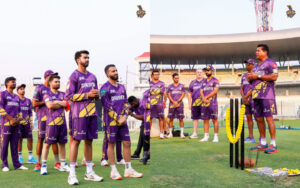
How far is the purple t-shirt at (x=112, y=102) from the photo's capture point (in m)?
3.05

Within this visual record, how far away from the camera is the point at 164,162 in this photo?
345cm

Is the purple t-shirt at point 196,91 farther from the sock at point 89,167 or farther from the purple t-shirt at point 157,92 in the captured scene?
the sock at point 89,167

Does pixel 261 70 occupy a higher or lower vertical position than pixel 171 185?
higher

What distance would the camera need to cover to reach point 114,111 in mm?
3066

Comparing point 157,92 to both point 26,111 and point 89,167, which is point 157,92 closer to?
point 26,111

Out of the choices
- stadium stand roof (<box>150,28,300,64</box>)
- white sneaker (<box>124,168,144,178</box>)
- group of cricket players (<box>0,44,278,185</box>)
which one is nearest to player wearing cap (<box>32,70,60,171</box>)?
group of cricket players (<box>0,44,278,185</box>)

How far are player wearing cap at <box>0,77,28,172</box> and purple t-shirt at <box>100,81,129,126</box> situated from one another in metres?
1.86

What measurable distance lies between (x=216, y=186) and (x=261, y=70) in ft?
7.68

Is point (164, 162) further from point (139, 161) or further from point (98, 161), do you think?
point (98, 161)

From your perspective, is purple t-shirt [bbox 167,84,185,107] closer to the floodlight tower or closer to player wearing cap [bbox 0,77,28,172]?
player wearing cap [bbox 0,77,28,172]

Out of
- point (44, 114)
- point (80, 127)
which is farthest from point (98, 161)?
point (80, 127)

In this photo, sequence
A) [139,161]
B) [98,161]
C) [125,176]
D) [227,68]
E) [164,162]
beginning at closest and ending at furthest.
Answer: [125,176] < [164,162] < [139,161] < [98,161] < [227,68]

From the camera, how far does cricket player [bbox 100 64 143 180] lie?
10.0 ft

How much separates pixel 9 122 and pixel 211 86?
3622 millimetres
